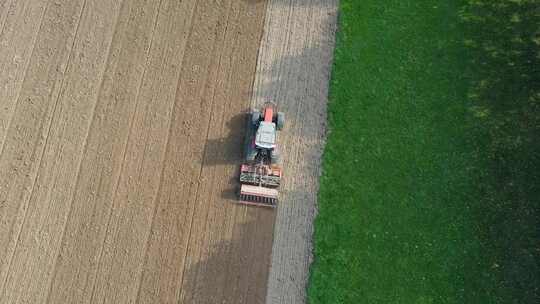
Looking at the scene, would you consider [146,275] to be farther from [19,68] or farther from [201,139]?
[19,68]

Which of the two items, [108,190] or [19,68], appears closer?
[108,190]

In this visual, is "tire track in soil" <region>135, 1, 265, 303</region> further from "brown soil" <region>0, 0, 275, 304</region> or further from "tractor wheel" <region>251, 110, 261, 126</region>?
"tractor wheel" <region>251, 110, 261, 126</region>

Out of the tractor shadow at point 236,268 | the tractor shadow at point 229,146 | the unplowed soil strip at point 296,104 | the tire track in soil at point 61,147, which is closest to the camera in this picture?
the tractor shadow at point 236,268

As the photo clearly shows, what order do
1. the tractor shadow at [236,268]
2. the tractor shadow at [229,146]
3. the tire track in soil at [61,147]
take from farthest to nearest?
the tractor shadow at [229,146] < the tire track in soil at [61,147] < the tractor shadow at [236,268]

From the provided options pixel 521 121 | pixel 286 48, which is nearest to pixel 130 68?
pixel 286 48

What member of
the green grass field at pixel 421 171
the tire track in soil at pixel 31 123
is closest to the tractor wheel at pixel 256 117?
the green grass field at pixel 421 171

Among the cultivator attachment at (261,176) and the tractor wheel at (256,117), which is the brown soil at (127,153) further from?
the tractor wheel at (256,117)
